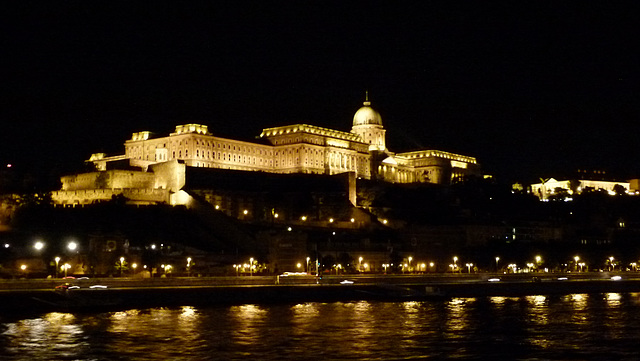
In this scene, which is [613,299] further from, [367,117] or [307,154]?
[367,117]

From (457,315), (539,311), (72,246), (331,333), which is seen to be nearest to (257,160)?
(72,246)

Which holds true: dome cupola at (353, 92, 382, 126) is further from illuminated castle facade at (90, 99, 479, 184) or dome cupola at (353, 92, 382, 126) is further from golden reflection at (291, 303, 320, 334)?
golden reflection at (291, 303, 320, 334)

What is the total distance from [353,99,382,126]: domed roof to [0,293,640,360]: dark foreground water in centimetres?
9852

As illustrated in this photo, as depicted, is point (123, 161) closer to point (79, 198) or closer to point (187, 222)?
point (79, 198)

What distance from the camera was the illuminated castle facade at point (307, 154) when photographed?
359ft

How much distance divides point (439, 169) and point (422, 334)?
10683 centimetres

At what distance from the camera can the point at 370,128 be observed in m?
148

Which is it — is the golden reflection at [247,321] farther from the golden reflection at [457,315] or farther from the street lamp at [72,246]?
the street lamp at [72,246]

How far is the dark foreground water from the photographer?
33062mm

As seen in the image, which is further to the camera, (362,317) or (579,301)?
(579,301)

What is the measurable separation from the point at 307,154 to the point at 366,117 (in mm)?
31613

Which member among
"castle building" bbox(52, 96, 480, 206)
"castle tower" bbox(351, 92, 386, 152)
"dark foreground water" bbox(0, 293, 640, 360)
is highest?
"castle tower" bbox(351, 92, 386, 152)

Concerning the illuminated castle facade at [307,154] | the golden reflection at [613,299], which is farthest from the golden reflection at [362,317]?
the illuminated castle facade at [307,154]

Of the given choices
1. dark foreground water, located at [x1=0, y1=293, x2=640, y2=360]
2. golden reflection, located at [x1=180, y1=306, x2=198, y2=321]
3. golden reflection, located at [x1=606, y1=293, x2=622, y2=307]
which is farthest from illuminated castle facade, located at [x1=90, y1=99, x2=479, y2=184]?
dark foreground water, located at [x1=0, y1=293, x2=640, y2=360]
